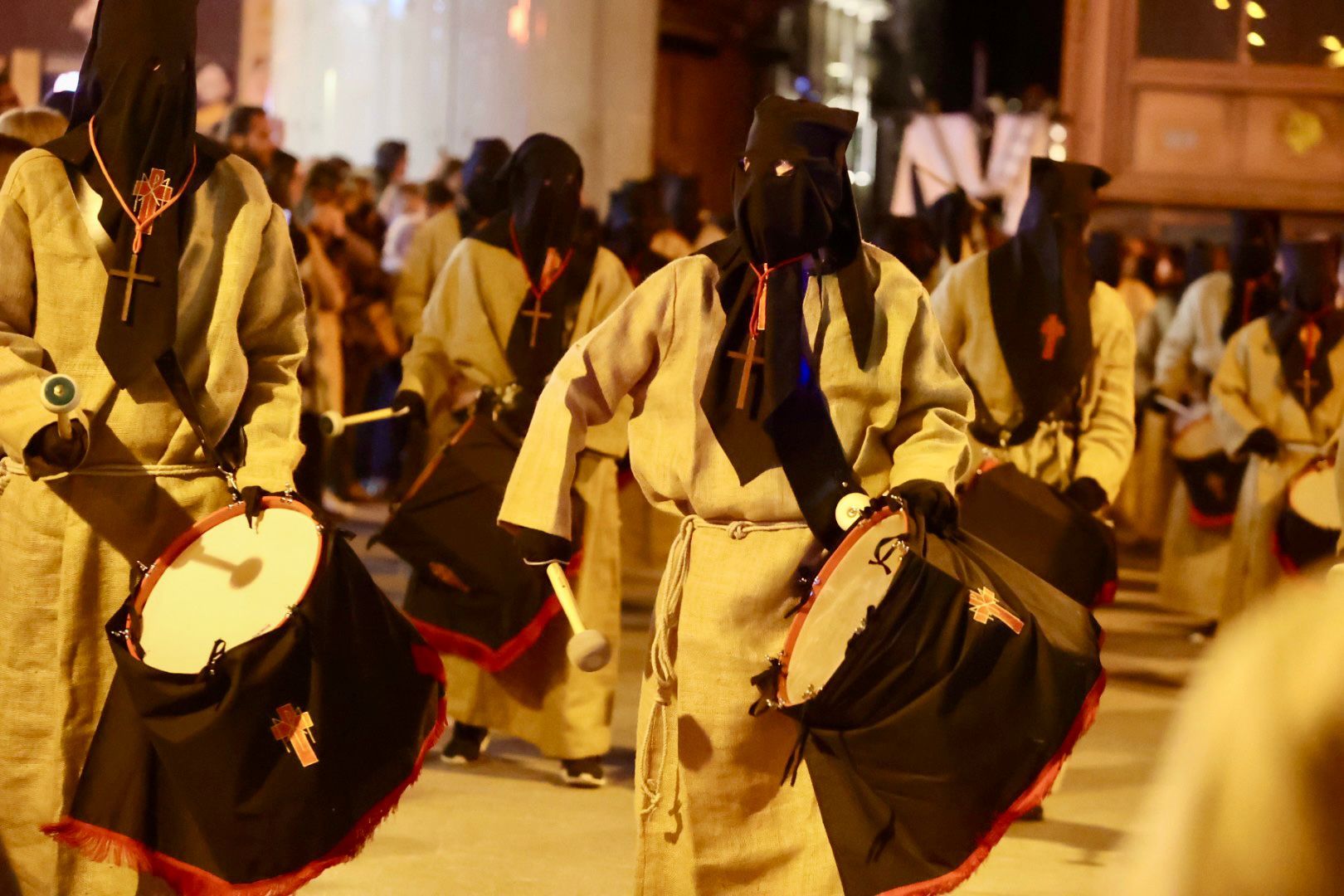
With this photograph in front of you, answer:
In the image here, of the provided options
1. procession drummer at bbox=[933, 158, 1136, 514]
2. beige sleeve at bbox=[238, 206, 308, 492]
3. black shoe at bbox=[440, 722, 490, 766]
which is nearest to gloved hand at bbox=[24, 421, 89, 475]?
beige sleeve at bbox=[238, 206, 308, 492]

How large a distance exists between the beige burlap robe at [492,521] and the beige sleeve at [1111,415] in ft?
5.14

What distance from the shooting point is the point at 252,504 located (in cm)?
414

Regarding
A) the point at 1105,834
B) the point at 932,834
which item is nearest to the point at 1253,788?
the point at 932,834

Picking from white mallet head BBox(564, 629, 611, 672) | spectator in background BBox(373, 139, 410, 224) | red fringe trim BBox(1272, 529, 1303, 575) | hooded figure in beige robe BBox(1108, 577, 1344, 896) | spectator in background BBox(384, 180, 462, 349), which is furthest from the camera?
spectator in background BBox(373, 139, 410, 224)

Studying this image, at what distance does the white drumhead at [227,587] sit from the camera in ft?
13.1

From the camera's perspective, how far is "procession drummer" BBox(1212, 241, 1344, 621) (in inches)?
340

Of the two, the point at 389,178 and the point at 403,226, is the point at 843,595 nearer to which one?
the point at 403,226

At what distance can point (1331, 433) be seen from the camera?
8648 millimetres

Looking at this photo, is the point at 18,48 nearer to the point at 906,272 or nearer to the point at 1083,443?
the point at 1083,443

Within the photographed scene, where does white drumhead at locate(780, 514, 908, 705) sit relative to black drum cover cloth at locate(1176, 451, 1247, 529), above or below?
above

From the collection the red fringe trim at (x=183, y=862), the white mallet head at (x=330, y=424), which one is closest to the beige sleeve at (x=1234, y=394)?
the white mallet head at (x=330, y=424)

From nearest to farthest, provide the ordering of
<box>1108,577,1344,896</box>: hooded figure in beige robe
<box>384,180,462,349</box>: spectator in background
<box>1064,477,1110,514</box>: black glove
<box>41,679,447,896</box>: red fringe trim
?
<box>1108,577,1344,896</box>: hooded figure in beige robe → <box>41,679,447,896</box>: red fringe trim → <box>1064,477,1110,514</box>: black glove → <box>384,180,462,349</box>: spectator in background

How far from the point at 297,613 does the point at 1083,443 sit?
3.34 metres

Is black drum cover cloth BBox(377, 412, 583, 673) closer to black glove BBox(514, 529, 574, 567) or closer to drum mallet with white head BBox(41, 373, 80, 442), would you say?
black glove BBox(514, 529, 574, 567)
